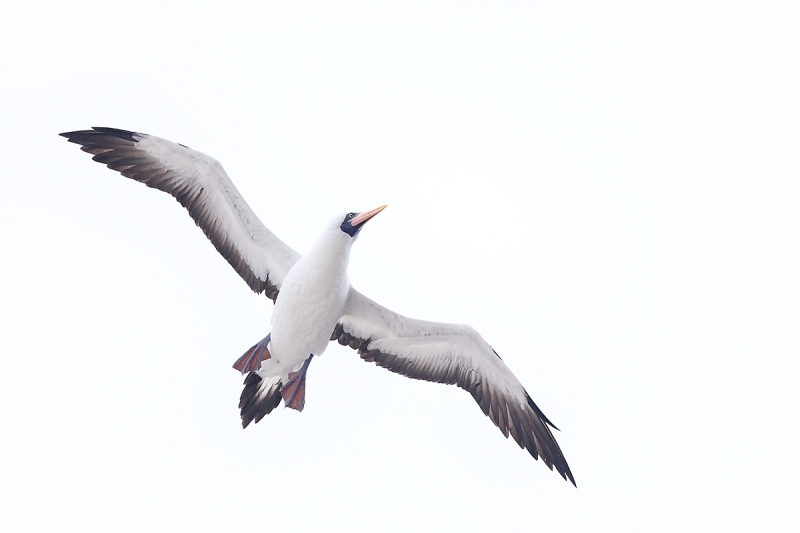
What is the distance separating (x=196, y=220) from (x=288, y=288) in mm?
2057

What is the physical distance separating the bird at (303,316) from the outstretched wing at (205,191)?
0.01 metres

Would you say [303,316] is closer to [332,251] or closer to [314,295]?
[314,295]

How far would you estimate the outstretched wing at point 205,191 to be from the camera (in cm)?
1384

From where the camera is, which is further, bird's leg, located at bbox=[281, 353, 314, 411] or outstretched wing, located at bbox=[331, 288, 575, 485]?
outstretched wing, located at bbox=[331, 288, 575, 485]

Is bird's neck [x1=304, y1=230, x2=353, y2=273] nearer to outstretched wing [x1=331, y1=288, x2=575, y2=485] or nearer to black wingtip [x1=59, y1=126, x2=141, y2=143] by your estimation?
outstretched wing [x1=331, y1=288, x2=575, y2=485]

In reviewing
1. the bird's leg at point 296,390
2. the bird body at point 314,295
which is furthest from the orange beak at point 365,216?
the bird's leg at point 296,390

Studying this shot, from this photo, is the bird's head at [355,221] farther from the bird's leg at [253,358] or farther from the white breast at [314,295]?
the bird's leg at [253,358]

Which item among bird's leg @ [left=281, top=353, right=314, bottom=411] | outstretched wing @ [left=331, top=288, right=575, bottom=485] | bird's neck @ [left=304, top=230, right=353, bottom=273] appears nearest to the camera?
bird's neck @ [left=304, top=230, right=353, bottom=273]

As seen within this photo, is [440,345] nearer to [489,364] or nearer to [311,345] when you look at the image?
[489,364]

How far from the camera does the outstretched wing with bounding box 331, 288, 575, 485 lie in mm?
14531

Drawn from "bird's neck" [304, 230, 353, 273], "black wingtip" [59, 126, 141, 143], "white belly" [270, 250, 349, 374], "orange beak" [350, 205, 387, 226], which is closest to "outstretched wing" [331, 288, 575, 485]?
"white belly" [270, 250, 349, 374]

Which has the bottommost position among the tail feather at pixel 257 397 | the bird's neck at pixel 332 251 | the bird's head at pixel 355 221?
the tail feather at pixel 257 397

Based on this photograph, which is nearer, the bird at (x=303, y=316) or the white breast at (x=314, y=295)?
the white breast at (x=314, y=295)

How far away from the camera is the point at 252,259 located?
1460 centimetres
